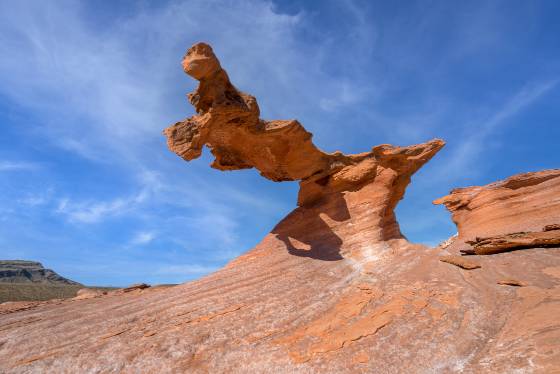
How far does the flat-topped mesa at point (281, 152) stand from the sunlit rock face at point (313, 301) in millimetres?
43

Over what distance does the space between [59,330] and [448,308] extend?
8.62 metres

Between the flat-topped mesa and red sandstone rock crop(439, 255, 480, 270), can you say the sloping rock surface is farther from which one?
red sandstone rock crop(439, 255, 480, 270)

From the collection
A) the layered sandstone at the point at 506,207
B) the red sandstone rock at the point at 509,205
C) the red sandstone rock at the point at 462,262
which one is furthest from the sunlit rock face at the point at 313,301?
the red sandstone rock at the point at 509,205

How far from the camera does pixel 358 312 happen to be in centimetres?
820

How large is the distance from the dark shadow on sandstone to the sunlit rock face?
49mm

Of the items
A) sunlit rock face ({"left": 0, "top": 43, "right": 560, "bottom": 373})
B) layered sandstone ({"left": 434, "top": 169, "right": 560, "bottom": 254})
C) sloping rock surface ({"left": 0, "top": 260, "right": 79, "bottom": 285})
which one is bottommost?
sunlit rock face ({"left": 0, "top": 43, "right": 560, "bottom": 373})

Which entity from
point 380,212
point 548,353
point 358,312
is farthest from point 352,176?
point 548,353

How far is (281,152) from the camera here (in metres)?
12.8

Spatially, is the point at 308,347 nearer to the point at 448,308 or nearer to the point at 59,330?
the point at 448,308

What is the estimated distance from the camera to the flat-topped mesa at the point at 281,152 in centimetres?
1043

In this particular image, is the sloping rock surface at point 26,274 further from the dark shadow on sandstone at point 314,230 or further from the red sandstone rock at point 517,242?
the red sandstone rock at point 517,242

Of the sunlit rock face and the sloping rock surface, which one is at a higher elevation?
the sloping rock surface

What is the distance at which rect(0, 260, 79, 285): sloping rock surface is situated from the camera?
67.2 meters

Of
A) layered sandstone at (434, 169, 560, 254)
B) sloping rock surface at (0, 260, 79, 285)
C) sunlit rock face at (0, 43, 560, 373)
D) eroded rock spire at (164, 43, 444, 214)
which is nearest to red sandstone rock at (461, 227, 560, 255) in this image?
layered sandstone at (434, 169, 560, 254)
